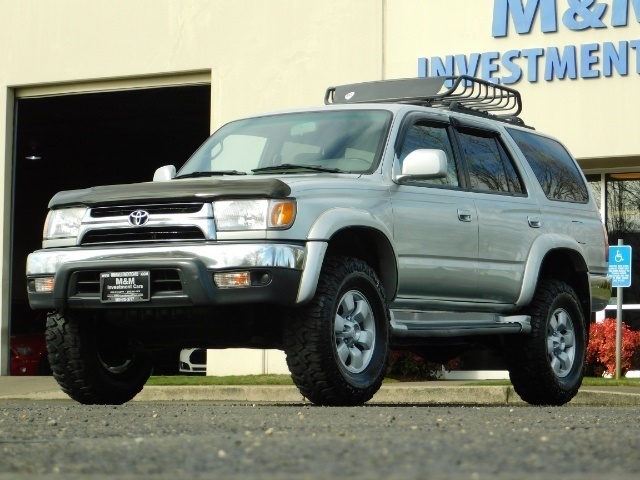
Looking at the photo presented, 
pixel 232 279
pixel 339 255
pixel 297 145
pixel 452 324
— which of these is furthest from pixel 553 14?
pixel 232 279

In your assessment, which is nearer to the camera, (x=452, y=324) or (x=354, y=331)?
(x=354, y=331)

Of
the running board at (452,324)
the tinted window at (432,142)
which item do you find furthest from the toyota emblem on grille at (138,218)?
the tinted window at (432,142)

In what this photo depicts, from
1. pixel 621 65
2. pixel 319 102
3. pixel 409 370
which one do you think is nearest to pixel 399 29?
pixel 319 102

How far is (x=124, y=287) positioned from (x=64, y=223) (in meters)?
0.83

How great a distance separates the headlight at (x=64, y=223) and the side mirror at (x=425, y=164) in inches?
81.2

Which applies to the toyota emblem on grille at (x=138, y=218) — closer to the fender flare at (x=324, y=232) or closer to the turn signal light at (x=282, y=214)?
the turn signal light at (x=282, y=214)

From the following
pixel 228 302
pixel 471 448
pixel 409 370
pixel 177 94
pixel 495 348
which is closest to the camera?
pixel 471 448

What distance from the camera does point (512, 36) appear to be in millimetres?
17719

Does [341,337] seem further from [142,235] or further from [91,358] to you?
[91,358]

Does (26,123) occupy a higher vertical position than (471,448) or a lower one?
higher

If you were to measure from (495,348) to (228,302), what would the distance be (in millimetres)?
3019

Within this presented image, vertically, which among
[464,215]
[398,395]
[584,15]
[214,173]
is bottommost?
[398,395]

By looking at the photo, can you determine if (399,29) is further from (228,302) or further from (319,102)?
(228,302)

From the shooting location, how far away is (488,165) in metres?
9.91
